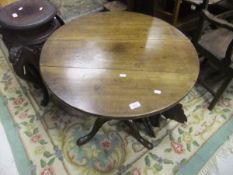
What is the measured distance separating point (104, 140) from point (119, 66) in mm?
648

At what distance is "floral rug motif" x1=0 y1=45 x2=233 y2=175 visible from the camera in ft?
4.42

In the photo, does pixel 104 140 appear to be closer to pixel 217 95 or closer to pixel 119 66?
pixel 119 66

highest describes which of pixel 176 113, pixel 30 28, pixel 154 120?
pixel 30 28

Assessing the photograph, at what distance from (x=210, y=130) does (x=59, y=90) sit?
46.0 inches

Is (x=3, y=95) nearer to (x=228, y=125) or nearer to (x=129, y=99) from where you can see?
(x=129, y=99)

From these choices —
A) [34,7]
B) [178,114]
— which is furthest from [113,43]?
[34,7]

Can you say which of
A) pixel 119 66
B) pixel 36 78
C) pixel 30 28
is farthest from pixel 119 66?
pixel 30 28

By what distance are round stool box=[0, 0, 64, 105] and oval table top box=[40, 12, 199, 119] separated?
352 mm

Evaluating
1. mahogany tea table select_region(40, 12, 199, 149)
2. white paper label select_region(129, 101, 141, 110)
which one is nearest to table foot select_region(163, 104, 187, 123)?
mahogany tea table select_region(40, 12, 199, 149)

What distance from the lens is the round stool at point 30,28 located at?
1.46m

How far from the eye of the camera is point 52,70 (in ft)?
3.42

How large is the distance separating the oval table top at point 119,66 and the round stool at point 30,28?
0.35m

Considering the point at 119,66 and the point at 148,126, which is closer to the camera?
the point at 119,66

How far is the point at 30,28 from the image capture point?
1.55 metres
